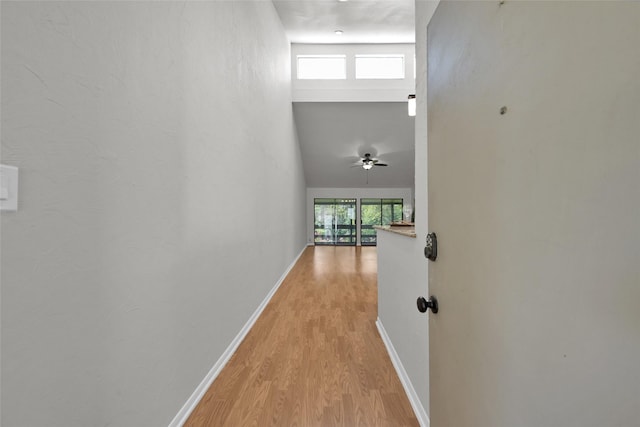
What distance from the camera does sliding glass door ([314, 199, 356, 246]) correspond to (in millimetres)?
10727

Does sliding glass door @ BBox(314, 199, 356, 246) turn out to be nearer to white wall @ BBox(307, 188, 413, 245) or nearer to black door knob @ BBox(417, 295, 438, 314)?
white wall @ BBox(307, 188, 413, 245)

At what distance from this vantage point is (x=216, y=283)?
82.7 inches

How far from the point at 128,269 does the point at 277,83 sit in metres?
4.15

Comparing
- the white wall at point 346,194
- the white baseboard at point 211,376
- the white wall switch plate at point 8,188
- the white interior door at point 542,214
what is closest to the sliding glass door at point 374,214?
the white wall at point 346,194

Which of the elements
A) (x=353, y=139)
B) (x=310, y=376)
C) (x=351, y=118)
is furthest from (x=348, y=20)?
(x=310, y=376)

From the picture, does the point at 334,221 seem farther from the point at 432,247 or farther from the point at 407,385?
the point at 432,247

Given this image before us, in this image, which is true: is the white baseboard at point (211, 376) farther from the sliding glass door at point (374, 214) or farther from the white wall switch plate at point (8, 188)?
the sliding glass door at point (374, 214)

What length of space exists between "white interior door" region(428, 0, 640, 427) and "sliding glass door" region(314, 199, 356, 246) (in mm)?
9833

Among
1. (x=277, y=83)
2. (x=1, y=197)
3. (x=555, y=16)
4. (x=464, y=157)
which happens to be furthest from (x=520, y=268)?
(x=277, y=83)

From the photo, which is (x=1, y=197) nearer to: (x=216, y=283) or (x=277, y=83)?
(x=216, y=283)

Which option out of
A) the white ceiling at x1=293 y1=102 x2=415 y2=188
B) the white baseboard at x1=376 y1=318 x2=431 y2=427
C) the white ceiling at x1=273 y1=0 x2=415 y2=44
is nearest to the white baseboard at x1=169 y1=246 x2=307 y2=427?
the white baseboard at x1=376 y1=318 x2=431 y2=427

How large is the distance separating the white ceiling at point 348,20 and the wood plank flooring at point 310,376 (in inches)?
184

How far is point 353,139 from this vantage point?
301 inches

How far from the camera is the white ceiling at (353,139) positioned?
22.0ft
